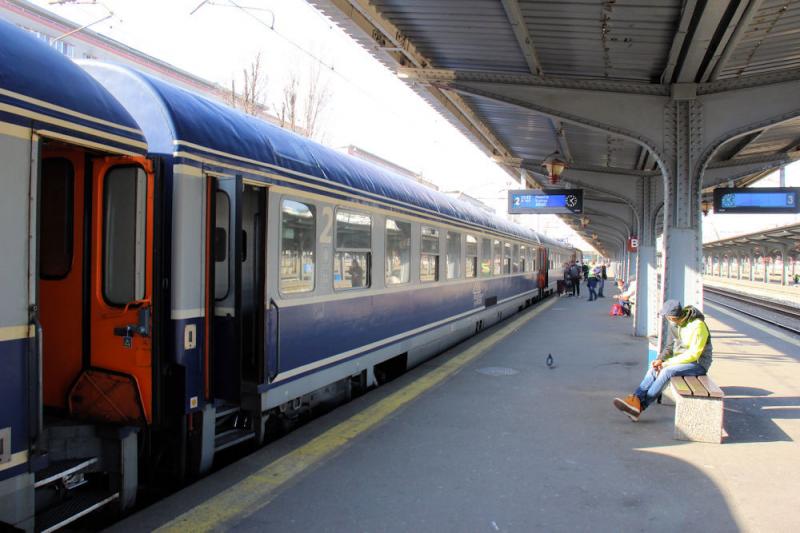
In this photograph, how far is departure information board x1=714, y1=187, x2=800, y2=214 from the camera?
12.0 metres

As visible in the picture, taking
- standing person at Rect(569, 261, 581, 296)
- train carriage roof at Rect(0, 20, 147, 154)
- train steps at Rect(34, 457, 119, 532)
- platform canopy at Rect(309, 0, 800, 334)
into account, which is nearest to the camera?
train carriage roof at Rect(0, 20, 147, 154)

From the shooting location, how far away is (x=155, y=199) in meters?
3.83

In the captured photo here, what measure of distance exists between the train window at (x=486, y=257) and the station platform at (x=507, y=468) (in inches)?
183

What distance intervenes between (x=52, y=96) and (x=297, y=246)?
2545mm

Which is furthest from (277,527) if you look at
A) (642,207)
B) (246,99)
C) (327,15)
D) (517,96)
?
(246,99)

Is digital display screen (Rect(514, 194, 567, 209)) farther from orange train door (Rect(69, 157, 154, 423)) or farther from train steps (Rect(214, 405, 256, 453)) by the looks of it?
orange train door (Rect(69, 157, 154, 423))

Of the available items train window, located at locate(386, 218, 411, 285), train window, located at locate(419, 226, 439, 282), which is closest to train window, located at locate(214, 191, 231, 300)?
train window, located at locate(386, 218, 411, 285)

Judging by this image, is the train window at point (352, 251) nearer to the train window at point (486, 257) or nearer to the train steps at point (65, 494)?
the train steps at point (65, 494)

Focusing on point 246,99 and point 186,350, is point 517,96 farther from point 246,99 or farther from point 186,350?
point 246,99

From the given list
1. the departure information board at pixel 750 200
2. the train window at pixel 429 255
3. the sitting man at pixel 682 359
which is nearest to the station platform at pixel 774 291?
the departure information board at pixel 750 200

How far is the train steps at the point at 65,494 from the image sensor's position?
314 cm

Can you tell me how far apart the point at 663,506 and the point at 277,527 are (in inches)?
107

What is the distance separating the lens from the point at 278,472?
4.57 metres

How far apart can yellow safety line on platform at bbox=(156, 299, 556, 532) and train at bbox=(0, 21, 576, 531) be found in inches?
14.9
